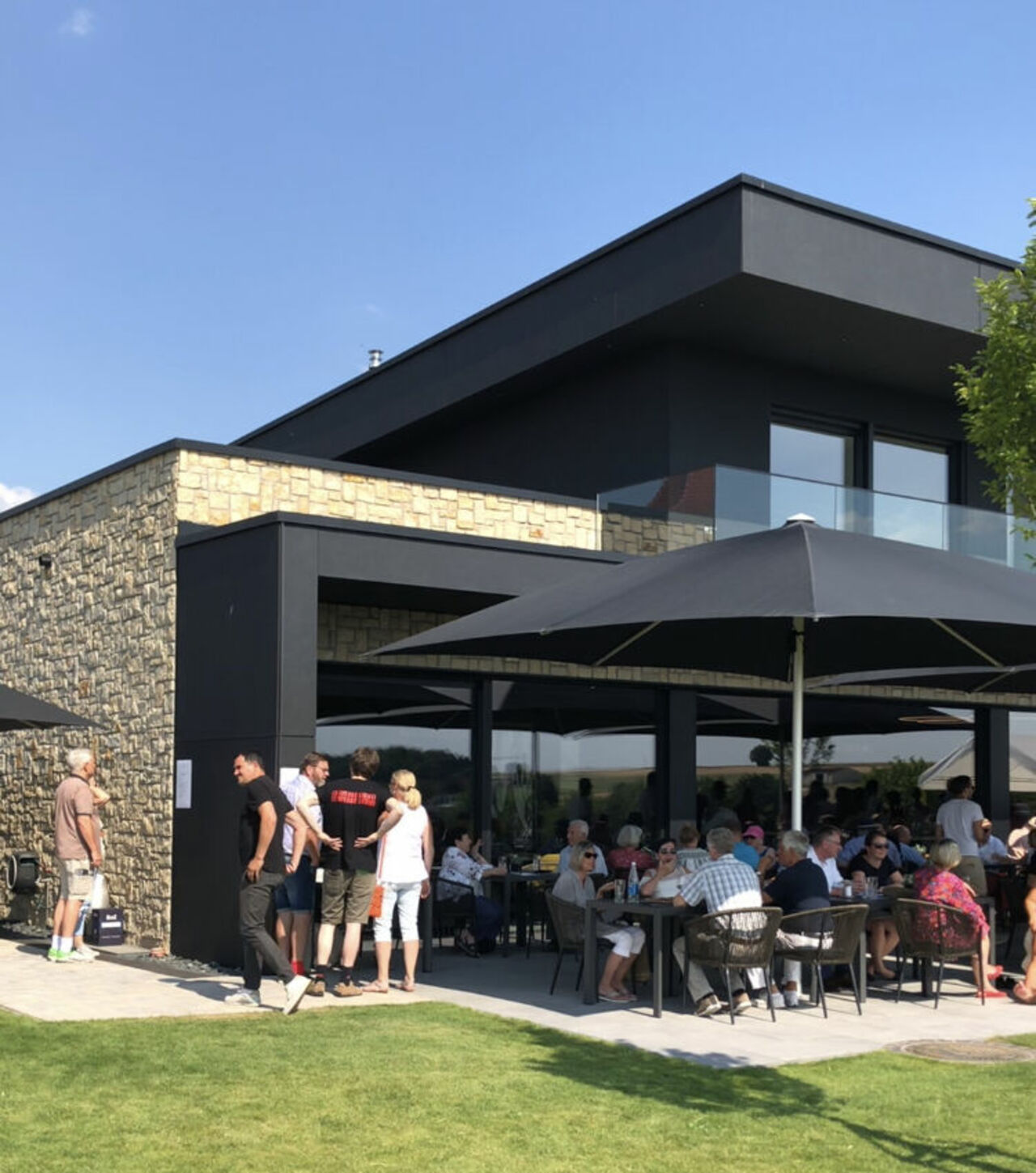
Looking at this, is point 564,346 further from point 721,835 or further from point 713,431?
point 721,835

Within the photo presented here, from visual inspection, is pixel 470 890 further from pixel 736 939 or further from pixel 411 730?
pixel 736 939

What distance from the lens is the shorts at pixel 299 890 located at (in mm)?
10898

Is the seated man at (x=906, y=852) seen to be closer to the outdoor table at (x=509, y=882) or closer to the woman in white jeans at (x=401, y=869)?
the outdoor table at (x=509, y=882)

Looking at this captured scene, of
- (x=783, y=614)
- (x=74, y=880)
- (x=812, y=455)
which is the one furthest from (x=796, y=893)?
(x=812, y=455)

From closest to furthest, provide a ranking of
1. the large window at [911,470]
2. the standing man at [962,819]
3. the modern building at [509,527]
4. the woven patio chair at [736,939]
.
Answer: the woven patio chair at [736,939], the modern building at [509,527], the standing man at [962,819], the large window at [911,470]

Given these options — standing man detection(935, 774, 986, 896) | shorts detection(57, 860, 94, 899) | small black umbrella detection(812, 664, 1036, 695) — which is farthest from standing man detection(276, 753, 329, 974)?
standing man detection(935, 774, 986, 896)

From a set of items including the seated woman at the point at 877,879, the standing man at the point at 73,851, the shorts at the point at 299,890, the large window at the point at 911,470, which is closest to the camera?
the shorts at the point at 299,890

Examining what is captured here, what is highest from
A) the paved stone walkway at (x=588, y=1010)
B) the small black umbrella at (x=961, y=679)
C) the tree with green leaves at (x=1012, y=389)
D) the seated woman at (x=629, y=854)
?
the tree with green leaves at (x=1012, y=389)

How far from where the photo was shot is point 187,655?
43.3ft

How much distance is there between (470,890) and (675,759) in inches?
154

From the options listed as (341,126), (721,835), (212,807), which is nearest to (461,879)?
(212,807)

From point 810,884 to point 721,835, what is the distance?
784 millimetres

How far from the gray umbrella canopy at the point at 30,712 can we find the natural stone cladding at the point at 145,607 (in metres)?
0.44

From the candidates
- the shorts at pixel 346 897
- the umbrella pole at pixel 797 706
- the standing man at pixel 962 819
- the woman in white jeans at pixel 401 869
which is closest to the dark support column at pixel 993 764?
the standing man at pixel 962 819
